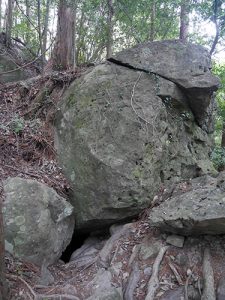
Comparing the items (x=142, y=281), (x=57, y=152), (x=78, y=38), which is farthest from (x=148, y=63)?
(x=78, y=38)

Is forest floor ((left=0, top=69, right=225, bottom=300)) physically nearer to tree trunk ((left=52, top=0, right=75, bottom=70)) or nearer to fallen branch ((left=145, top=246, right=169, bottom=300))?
fallen branch ((left=145, top=246, right=169, bottom=300))

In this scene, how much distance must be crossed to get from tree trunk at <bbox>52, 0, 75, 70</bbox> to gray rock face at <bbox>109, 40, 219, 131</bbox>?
1.71 m

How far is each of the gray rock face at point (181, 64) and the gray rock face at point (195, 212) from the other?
1.80 metres

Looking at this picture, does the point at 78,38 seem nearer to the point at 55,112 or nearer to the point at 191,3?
the point at 191,3

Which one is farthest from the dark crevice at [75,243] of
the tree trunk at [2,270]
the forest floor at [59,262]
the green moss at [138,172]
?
the tree trunk at [2,270]

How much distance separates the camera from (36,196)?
15.5 feet

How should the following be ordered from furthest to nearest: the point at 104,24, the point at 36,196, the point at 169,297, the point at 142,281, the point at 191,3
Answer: the point at 104,24, the point at 191,3, the point at 36,196, the point at 142,281, the point at 169,297

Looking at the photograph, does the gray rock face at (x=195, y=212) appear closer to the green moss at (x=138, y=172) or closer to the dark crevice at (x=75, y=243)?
the green moss at (x=138, y=172)

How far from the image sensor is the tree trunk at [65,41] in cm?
762

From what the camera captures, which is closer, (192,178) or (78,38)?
(192,178)

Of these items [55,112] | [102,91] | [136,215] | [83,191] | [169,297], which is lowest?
[169,297]

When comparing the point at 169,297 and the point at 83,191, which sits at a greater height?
the point at 83,191

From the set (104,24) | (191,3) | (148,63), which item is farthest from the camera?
(104,24)

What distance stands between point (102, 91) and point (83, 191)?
6.01 feet
